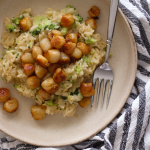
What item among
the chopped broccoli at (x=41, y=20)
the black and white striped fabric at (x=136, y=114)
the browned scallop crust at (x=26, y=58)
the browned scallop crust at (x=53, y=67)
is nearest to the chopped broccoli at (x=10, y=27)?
the chopped broccoli at (x=41, y=20)

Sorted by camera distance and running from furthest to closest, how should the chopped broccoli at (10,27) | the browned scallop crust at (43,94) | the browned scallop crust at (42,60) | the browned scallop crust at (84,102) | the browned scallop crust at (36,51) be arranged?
the browned scallop crust at (84,102)
the chopped broccoli at (10,27)
the browned scallop crust at (43,94)
the browned scallop crust at (36,51)
the browned scallop crust at (42,60)

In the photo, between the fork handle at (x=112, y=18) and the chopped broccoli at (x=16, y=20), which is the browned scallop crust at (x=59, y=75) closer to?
the fork handle at (x=112, y=18)

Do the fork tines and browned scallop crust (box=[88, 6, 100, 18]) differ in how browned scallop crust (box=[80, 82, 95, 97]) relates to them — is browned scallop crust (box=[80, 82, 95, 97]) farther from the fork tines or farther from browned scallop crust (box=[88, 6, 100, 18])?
browned scallop crust (box=[88, 6, 100, 18])

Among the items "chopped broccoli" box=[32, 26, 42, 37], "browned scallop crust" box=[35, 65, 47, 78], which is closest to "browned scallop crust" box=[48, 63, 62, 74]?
"browned scallop crust" box=[35, 65, 47, 78]

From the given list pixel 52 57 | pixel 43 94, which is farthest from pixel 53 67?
pixel 43 94

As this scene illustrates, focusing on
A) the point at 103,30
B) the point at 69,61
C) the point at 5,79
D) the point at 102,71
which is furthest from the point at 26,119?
the point at 103,30

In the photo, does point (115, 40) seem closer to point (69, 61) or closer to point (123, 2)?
point (123, 2)
